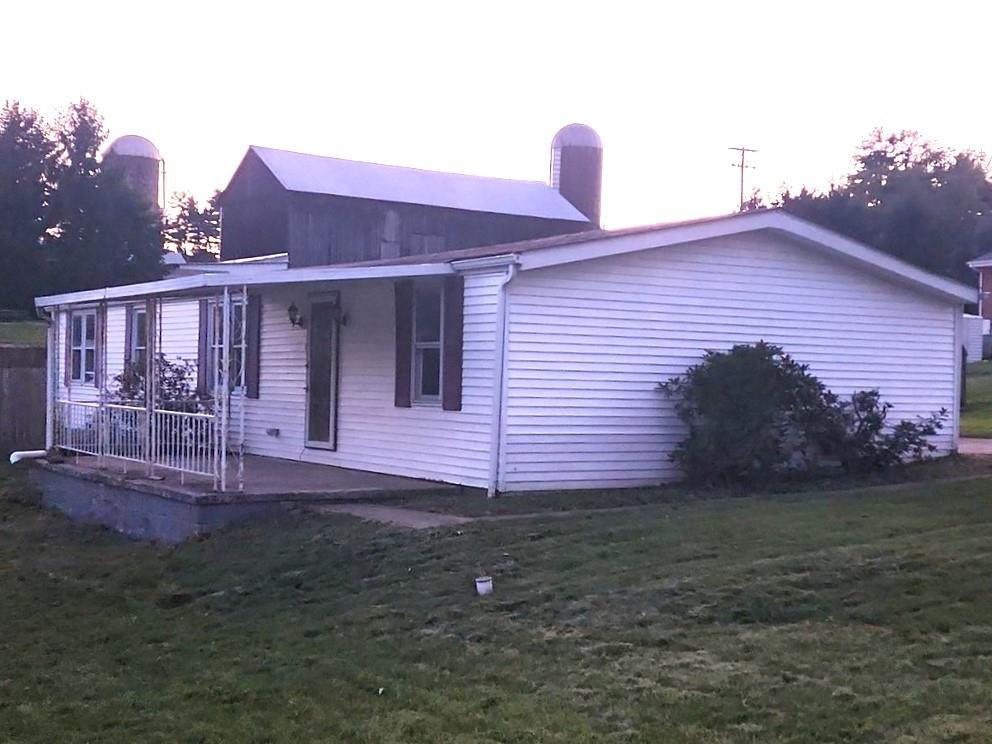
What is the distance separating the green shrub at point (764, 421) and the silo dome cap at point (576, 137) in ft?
87.1

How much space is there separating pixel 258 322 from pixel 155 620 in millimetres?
8352

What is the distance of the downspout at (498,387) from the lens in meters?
11.8

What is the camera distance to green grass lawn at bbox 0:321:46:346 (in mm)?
28469

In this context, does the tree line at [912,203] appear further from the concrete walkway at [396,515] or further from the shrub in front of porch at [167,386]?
the concrete walkway at [396,515]

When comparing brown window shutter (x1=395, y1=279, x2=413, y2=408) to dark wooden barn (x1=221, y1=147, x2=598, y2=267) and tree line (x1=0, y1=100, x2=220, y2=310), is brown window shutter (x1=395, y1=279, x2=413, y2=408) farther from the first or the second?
tree line (x1=0, y1=100, x2=220, y2=310)

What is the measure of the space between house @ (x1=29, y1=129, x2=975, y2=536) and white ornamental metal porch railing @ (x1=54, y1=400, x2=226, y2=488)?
0.04 metres

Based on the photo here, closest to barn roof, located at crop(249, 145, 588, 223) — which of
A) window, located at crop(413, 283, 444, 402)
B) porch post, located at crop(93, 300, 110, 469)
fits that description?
porch post, located at crop(93, 300, 110, 469)

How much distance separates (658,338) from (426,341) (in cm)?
246

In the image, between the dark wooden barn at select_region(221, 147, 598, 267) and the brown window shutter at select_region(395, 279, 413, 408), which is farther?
the dark wooden barn at select_region(221, 147, 598, 267)

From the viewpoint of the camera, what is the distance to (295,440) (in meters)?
15.5

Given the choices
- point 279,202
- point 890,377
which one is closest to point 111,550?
point 890,377

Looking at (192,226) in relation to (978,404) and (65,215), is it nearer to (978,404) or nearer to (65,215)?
(65,215)

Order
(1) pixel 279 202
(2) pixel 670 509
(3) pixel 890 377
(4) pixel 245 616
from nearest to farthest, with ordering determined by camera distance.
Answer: (4) pixel 245 616
(2) pixel 670 509
(3) pixel 890 377
(1) pixel 279 202

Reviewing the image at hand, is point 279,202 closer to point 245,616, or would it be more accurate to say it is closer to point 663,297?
point 663,297
